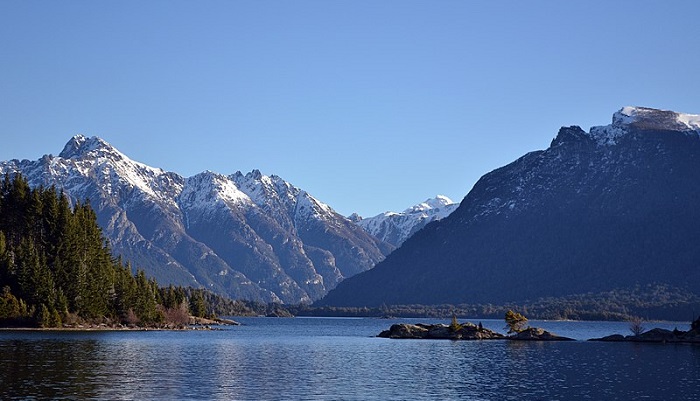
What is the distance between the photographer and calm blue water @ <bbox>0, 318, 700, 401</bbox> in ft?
297

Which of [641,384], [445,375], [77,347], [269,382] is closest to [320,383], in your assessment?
[269,382]

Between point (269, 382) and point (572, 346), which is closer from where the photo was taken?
point (269, 382)

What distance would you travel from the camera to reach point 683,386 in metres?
103

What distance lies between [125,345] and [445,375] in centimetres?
6389

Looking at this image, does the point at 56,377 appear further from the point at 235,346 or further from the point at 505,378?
the point at 235,346

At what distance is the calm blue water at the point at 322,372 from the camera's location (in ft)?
297

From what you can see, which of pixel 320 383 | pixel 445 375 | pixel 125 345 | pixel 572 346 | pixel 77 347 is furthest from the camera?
pixel 572 346

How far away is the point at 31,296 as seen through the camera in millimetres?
194750

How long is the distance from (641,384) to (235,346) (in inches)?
3561

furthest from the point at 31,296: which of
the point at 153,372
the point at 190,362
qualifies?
the point at 153,372

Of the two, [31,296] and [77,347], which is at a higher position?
[31,296]

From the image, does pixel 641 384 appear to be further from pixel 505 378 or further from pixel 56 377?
pixel 56 377

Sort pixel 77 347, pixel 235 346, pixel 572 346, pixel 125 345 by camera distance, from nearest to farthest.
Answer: pixel 77 347, pixel 125 345, pixel 235 346, pixel 572 346

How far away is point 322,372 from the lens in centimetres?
11569
